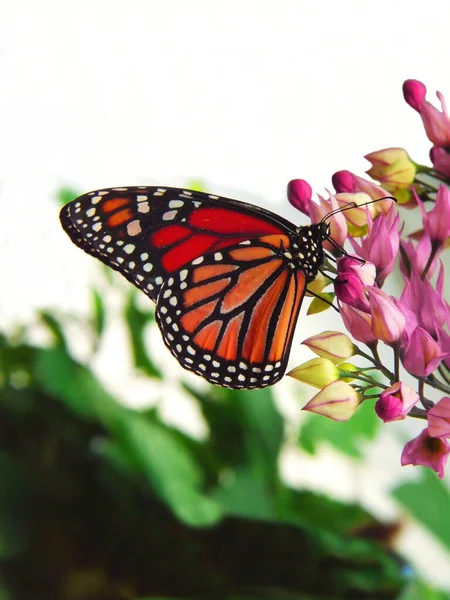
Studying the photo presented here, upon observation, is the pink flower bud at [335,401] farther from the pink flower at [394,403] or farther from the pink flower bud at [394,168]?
the pink flower bud at [394,168]

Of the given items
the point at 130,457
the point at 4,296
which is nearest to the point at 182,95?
the point at 4,296

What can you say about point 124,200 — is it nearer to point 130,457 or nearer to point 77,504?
point 130,457

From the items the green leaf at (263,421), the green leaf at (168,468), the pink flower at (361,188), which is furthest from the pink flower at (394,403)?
the green leaf at (263,421)

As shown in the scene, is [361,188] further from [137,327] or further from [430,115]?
[137,327]

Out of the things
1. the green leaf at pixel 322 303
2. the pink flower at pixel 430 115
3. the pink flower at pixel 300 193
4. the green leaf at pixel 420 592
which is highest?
the pink flower at pixel 430 115

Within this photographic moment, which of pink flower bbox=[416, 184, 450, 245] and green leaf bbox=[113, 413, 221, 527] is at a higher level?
pink flower bbox=[416, 184, 450, 245]

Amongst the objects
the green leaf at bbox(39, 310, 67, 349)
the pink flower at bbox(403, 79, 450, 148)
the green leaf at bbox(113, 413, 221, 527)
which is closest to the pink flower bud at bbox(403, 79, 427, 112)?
the pink flower at bbox(403, 79, 450, 148)

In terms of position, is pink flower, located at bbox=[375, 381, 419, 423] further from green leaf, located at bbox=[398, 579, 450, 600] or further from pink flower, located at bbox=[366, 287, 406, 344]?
green leaf, located at bbox=[398, 579, 450, 600]
